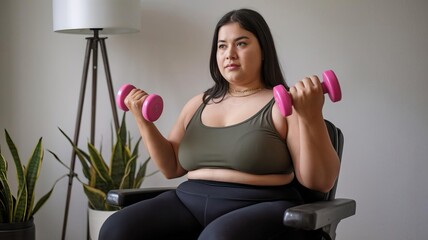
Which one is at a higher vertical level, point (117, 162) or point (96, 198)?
point (117, 162)

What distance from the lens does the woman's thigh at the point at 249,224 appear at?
4.90ft

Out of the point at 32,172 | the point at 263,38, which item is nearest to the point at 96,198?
the point at 32,172

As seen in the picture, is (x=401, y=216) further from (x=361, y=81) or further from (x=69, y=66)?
(x=69, y=66)

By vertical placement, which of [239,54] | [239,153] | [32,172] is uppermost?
[239,54]

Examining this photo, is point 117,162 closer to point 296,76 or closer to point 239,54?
point 296,76

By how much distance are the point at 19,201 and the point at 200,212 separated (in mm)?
1063

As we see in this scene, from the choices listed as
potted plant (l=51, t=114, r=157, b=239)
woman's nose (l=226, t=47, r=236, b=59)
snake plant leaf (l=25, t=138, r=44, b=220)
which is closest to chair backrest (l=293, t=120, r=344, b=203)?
woman's nose (l=226, t=47, r=236, b=59)

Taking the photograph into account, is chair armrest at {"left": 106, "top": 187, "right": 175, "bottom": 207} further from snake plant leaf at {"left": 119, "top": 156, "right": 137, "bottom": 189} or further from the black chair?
snake plant leaf at {"left": 119, "top": 156, "right": 137, "bottom": 189}

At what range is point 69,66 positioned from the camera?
2.98 metres

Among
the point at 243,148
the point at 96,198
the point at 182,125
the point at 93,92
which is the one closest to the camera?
the point at 243,148

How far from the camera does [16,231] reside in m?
2.47

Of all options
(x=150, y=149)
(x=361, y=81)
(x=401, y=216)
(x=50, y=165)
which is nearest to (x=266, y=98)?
(x=150, y=149)

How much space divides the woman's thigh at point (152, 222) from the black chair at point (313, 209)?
11cm

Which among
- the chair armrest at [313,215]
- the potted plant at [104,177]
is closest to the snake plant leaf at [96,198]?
the potted plant at [104,177]
